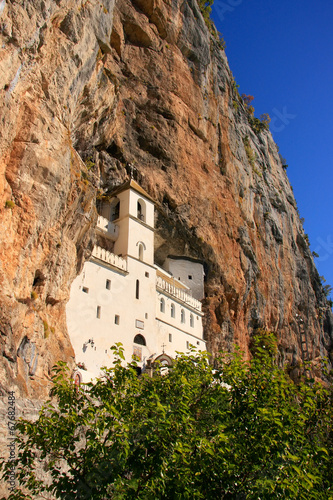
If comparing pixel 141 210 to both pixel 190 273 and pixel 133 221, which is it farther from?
pixel 190 273

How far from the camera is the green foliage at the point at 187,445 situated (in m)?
9.05

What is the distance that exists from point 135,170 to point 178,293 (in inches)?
439

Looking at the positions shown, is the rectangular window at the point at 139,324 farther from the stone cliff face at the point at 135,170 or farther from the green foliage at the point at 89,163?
the green foliage at the point at 89,163

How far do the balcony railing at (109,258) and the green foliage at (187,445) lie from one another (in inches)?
674

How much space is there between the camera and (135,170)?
3716 cm

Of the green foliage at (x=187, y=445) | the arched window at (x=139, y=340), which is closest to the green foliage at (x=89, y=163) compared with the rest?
the arched window at (x=139, y=340)

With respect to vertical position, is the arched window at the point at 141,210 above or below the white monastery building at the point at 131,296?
above

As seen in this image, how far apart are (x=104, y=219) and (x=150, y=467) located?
24682mm

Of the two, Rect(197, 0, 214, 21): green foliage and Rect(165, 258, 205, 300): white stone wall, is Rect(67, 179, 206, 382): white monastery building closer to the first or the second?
Rect(165, 258, 205, 300): white stone wall

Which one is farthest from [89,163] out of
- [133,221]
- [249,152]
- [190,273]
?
[249,152]

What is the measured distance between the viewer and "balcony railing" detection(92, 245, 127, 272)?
28109 millimetres

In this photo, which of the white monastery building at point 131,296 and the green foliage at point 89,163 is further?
the green foliage at point 89,163

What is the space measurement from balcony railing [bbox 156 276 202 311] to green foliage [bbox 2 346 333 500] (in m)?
22.7

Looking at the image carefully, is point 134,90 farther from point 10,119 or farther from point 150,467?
point 150,467
